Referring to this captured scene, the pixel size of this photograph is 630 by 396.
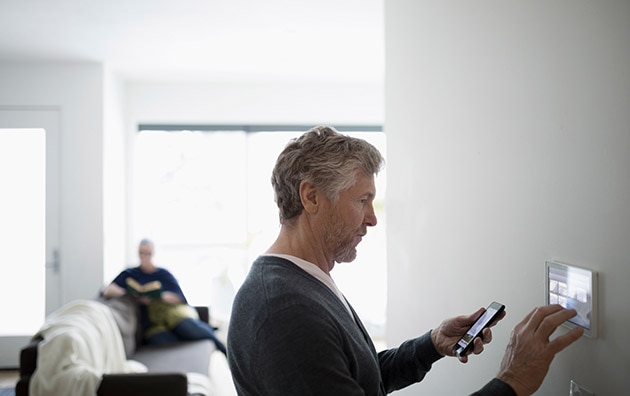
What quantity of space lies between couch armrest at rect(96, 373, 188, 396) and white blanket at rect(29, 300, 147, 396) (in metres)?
0.06

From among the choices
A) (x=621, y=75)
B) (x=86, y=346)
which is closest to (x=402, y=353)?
(x=621, y=75)

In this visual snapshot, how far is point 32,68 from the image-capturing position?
543 centimetres

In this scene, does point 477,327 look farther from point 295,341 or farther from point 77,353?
point 77,353

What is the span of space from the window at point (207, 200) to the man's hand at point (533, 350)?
5268mm

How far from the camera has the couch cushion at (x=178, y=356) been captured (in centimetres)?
439

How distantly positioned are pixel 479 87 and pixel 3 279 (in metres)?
Answer: 5.08

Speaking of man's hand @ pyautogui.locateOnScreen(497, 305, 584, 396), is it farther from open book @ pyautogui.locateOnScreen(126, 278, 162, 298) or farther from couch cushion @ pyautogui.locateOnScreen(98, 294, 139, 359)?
open book @ pyautogui.locateOnScreen(126, 278, 162, 298)

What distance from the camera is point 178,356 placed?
15.4 ft

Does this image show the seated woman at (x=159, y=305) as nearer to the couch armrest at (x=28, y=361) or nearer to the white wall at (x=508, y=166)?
the couch armrest at (x=28, y=361)

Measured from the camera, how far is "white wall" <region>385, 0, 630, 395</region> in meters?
1.08

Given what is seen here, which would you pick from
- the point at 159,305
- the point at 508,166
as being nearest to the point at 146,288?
the point at 159,305

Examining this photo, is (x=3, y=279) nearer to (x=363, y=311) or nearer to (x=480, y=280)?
(x=363, y=311)

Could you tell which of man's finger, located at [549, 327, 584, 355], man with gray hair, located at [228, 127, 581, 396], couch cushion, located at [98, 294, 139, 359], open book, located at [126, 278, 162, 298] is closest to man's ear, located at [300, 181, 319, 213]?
man with gray hair, located at [228, 127, 581, 396]

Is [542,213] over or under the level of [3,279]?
over
